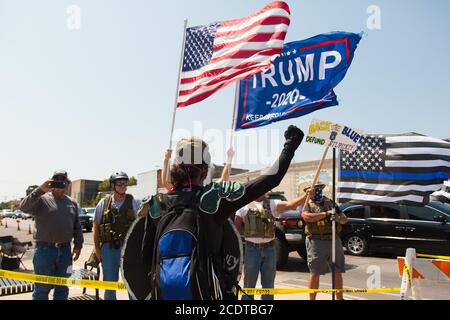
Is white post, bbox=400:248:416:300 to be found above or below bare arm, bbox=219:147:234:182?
below

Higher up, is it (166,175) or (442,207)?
(166,175)

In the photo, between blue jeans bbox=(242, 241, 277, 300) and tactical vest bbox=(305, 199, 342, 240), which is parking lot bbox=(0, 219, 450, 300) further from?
blue jeans bbox=(242, 241, 277, 300)

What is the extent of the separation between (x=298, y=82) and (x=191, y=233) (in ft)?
13.5

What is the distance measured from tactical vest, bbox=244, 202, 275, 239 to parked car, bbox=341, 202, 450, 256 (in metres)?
7.16

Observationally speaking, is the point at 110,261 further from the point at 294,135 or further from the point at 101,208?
the point at 294,135

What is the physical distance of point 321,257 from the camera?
5.45 metres

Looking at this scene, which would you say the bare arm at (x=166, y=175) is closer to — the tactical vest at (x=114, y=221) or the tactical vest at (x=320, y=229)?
the tactical vest at (x=114, y=221)

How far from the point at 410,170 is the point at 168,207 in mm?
4435

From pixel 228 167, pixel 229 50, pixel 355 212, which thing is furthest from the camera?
pixel 355 212

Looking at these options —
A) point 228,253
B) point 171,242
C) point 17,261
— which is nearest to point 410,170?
point 228,253

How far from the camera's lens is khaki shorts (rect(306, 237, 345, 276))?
5341 mm

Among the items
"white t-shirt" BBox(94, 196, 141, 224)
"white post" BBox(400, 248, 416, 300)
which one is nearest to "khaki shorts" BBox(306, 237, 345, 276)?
"white post" BBox(400, 248, 416, 300)

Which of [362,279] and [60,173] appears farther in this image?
[362,279]

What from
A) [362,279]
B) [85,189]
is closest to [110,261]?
[362,279]
